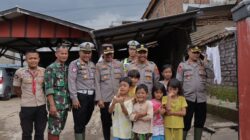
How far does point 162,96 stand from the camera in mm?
5242

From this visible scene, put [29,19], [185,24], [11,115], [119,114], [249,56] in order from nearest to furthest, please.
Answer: [249,56] → [119,114] → [185,24] → [11,115] → [29,19]

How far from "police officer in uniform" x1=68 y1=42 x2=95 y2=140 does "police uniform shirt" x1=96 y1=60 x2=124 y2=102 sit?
11cm

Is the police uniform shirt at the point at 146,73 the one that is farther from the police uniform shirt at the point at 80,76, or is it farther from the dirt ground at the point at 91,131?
the dirt ground at the point at 91,131

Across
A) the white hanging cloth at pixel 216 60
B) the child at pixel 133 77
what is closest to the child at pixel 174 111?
the child at pixel 133 77

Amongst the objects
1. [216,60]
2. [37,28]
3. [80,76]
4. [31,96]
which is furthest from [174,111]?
[37,28]

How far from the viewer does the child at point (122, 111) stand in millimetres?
5035

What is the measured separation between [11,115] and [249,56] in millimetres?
9255

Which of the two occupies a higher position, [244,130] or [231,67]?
[231,67]

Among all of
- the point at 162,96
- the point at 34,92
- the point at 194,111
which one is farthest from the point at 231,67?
the point at 34,92

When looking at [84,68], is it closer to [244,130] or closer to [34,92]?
[34,92]

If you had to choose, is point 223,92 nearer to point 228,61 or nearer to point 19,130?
point 228,61

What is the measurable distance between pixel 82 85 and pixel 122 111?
0.85m

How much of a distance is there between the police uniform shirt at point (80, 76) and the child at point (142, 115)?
0.91 metres

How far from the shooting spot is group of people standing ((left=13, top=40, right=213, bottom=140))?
5094mm
